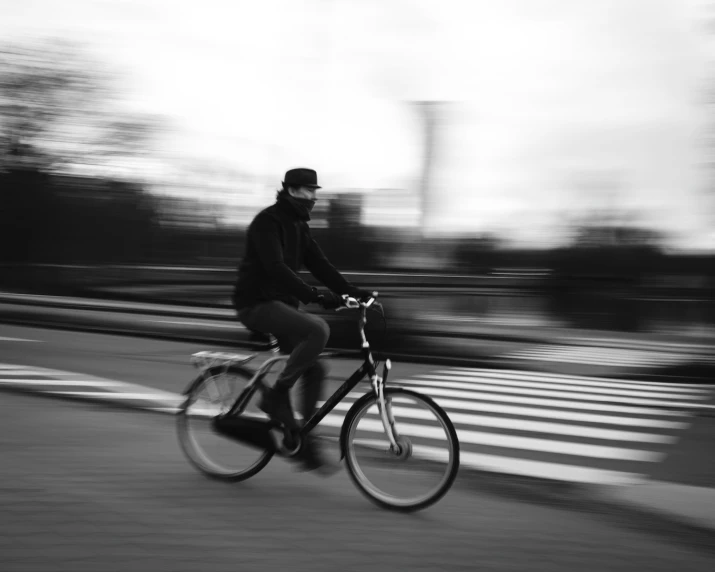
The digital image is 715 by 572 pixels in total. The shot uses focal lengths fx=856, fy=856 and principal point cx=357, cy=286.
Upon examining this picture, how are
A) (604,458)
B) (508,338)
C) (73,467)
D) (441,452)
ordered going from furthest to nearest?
1. (508,338)
2. (604,458)
3. (73,467)
4. (441,452)

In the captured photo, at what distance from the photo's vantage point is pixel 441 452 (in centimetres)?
433

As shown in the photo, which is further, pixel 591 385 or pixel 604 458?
pixel 591 385

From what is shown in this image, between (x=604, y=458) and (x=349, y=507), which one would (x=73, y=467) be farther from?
(x=604, y=458)

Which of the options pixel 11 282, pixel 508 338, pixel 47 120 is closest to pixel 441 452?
pixel 508 338

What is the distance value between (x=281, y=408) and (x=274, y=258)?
86 cm

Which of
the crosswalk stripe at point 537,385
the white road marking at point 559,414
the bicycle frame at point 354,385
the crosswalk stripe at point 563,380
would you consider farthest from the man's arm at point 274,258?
the crosswalk stripe at point 563,380

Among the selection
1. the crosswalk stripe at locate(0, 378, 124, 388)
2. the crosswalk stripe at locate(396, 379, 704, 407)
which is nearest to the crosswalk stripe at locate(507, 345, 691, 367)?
the crosswalk stripe at locate(396, 379, 704, 407)

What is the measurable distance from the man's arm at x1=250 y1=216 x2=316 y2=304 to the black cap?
23 cm

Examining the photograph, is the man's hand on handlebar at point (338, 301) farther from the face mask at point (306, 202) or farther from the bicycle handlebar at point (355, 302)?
the face mask at point (306, 202)

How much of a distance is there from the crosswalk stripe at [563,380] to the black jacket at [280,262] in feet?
19.5

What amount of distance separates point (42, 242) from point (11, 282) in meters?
3.23

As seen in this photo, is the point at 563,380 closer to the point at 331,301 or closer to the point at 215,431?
the point at 215,431

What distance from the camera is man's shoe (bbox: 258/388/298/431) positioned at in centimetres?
477

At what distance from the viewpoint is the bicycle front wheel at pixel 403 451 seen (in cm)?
434
